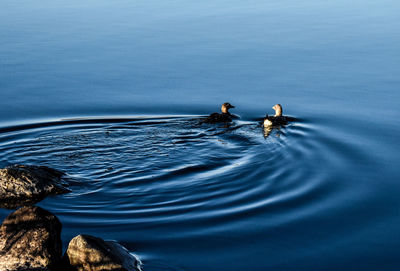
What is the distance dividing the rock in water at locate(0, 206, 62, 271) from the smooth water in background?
0.74 meters

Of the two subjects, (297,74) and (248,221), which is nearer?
(248,221)

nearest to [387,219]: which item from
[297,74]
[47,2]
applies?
[297,74]

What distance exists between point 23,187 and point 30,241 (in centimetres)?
253

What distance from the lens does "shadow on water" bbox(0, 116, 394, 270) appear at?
8539mm

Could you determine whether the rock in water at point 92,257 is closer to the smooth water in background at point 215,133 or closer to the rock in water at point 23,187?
the smooth water in background at point 215,133

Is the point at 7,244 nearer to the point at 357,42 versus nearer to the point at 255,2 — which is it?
the point at 357,42

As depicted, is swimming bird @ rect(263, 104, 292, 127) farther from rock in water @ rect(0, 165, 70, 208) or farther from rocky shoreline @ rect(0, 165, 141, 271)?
rocky shoreline @ rect(0, 165, 141, 271)

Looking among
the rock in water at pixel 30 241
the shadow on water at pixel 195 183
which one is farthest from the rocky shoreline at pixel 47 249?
the shadow on water at pixel 195 183

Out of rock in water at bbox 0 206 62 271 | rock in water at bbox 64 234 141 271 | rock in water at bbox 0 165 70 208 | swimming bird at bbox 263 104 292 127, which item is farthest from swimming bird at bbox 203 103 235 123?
rock in water at bbox 64 234 141 271

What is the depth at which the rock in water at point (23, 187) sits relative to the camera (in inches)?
386

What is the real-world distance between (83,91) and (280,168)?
7303mm

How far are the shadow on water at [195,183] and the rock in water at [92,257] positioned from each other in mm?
549

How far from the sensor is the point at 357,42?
21.2m

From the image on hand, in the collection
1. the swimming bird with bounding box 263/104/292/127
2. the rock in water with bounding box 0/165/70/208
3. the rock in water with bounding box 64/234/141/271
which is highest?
the swimming bird with bounding box 263/104/292/127
